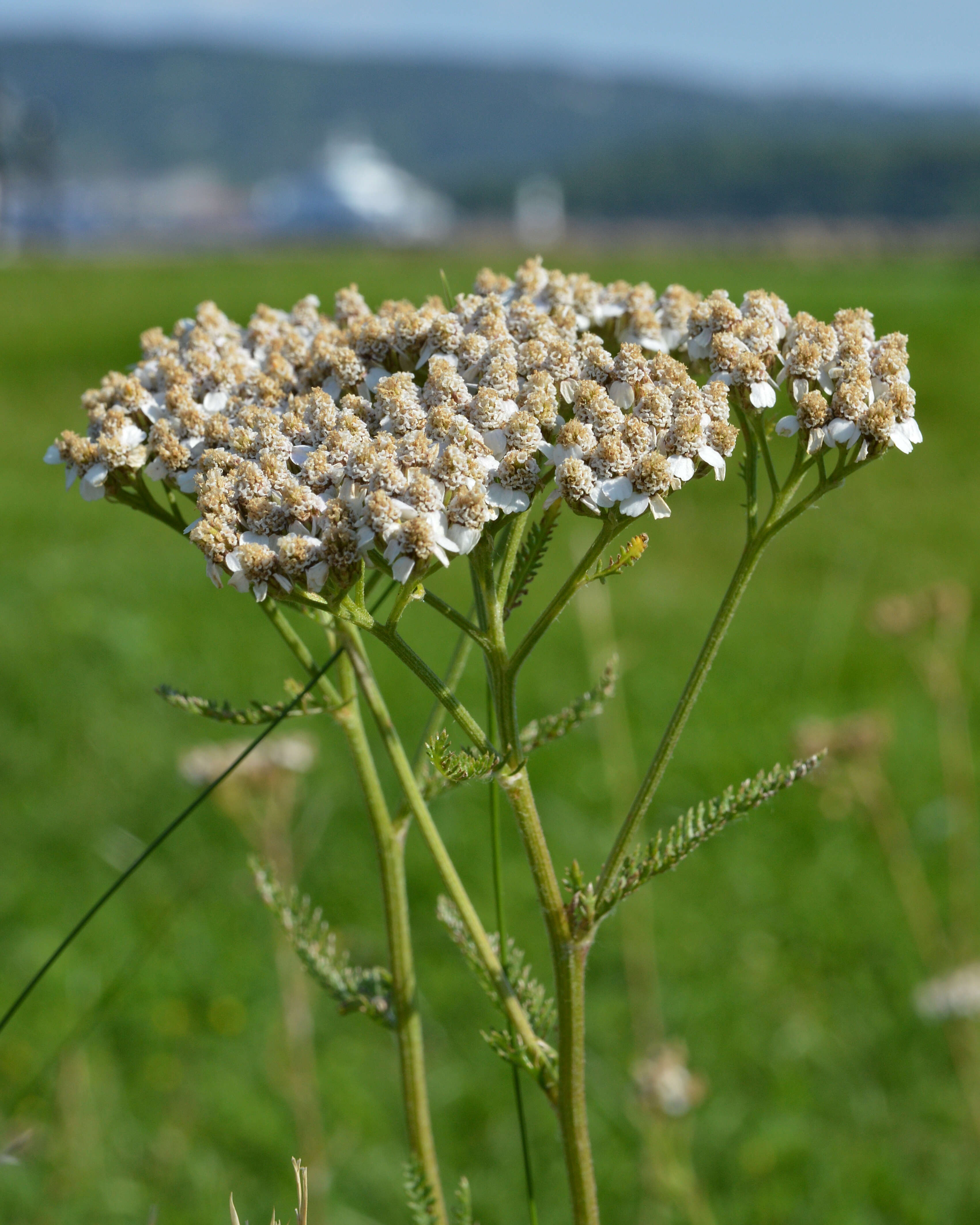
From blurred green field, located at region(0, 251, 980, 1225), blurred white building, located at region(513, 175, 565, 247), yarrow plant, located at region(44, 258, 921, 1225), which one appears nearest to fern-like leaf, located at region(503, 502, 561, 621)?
yarrow plant, located at region(44, 258, 921, 1225)

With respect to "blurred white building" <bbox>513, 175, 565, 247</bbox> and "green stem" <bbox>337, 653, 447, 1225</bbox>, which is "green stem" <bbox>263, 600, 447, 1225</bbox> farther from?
"blurred white building" <bbox>513, 175, 565, 247</bbox>

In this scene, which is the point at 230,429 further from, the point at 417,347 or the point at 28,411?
the point at 28,411

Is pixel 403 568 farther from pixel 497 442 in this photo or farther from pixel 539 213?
pixel 539 213

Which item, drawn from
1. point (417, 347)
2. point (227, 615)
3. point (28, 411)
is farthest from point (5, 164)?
point (417, 347)

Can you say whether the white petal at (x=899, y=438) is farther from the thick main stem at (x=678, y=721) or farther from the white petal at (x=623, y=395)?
the white petal at (x=623, y=395)

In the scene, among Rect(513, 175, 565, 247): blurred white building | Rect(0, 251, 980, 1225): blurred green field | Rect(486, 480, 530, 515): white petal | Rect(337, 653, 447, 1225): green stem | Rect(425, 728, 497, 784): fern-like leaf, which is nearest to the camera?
Rect(425, 728, 497, 784): fern-like leaf

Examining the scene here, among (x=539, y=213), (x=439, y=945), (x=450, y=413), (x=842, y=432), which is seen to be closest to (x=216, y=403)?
(x=450, y=413)

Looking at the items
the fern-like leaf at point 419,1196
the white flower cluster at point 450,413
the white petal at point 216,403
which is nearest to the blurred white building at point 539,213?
the white flower cluster at point 450,413

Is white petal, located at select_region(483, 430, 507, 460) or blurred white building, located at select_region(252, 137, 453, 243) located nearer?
white petal, located at select_region(483, 430, 507, 460)
